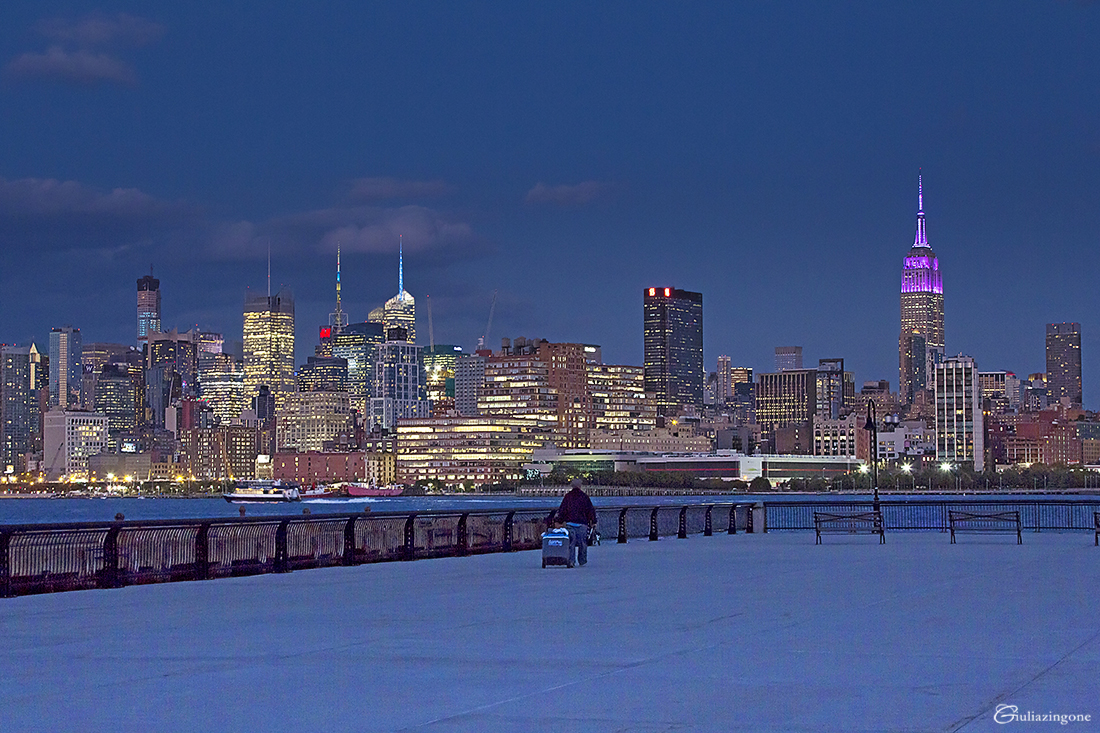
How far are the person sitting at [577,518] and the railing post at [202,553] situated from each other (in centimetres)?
703

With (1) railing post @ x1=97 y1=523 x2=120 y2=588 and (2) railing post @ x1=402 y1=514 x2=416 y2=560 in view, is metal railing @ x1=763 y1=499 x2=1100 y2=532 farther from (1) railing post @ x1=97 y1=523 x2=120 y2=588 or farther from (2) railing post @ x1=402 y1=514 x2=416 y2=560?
(1) railing post @ x1=97 y1=523 x2=120 y2=588

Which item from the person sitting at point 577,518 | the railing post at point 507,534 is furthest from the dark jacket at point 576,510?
the railing post at point 507,534

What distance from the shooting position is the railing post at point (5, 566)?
24344 mm

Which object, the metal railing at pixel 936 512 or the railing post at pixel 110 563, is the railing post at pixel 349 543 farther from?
the metal railing at pixel 936 512

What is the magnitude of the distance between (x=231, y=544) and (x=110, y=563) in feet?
11.2

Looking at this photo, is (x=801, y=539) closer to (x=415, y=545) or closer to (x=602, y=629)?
(x=415, y=545)

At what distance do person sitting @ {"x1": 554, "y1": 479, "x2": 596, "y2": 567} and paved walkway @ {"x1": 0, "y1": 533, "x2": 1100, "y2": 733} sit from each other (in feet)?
9.24

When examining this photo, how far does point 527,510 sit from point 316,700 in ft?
94.3

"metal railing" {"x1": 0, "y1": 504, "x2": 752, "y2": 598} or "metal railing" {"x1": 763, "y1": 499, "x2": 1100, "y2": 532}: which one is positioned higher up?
"metal railing" {"x1": 0, "y1": 504, "x2": 752, "y2": 598}

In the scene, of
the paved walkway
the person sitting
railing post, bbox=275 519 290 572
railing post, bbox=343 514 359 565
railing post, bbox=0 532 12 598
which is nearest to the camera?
the paved walkway

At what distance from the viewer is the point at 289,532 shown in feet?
102

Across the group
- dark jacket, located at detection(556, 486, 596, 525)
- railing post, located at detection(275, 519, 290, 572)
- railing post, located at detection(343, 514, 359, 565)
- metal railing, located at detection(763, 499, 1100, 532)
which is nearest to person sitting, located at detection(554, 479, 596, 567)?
dark jacket, located at detection(556, 486, 596, 525)

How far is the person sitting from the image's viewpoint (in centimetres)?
3091

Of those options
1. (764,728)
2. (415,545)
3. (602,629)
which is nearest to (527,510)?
(415,545)
